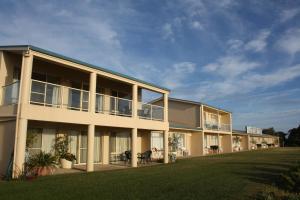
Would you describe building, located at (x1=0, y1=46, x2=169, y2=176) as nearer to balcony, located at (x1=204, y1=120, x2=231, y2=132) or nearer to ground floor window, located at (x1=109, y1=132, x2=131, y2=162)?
ground floor window, located at (x1=109, y1=132, x2=131, y2=162)

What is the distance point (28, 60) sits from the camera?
14219 millimetres

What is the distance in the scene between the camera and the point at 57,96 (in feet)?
57.3

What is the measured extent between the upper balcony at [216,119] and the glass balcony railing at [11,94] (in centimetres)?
2670

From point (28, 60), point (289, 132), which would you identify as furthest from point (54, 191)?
point (289, 132)

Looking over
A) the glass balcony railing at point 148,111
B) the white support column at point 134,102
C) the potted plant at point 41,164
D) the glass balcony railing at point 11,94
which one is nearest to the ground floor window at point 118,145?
the glass balcony railing at point 148,111

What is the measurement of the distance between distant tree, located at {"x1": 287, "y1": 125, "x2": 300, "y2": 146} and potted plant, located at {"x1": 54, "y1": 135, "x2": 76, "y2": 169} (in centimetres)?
6416

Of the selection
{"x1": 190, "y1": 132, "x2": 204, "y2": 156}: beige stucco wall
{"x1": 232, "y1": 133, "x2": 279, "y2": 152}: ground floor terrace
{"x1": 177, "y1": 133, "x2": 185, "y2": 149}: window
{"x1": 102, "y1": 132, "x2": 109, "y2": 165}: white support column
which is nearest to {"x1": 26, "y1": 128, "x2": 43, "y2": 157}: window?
{"x1": 102, "y1": 132, "x2": 109, "y2": 165}: white support column

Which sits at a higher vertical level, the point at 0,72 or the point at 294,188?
the point at 0,72

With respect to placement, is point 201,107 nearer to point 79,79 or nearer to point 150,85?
point 150,85

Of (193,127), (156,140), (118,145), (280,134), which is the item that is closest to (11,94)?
(118,145)

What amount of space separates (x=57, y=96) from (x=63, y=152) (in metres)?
3.60

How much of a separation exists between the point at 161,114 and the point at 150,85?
2.78 m

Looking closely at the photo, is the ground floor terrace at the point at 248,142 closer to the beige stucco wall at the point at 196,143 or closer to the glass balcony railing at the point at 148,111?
the beige stucco wall at the point at 196,143

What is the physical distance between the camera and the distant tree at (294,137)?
2804 inches
